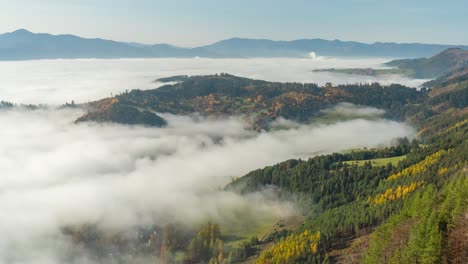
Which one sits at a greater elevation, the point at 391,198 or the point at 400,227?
the point at 400,227

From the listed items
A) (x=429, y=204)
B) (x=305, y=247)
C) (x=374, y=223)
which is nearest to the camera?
(x=429, y=204)

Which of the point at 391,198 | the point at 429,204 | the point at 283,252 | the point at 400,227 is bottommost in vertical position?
the point at 283,252

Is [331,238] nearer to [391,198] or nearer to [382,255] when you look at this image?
[391,198]

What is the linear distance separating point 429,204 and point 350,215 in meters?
83.8

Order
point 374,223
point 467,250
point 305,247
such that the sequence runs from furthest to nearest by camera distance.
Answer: point 374,223, point 305,247, point 467,250

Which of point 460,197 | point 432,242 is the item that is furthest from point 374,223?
point 432,242

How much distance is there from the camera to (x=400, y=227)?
11388 centimetres

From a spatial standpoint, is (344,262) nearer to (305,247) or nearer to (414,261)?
(305,247)

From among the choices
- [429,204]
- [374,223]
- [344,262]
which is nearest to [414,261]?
[429,204]

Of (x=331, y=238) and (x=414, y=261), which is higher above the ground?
(x=414, y=261)

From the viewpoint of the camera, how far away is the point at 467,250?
76.6 meters

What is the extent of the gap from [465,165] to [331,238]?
7517cm

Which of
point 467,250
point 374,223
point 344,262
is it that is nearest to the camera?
point 467,250

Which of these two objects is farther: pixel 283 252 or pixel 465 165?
pixel 465 165
